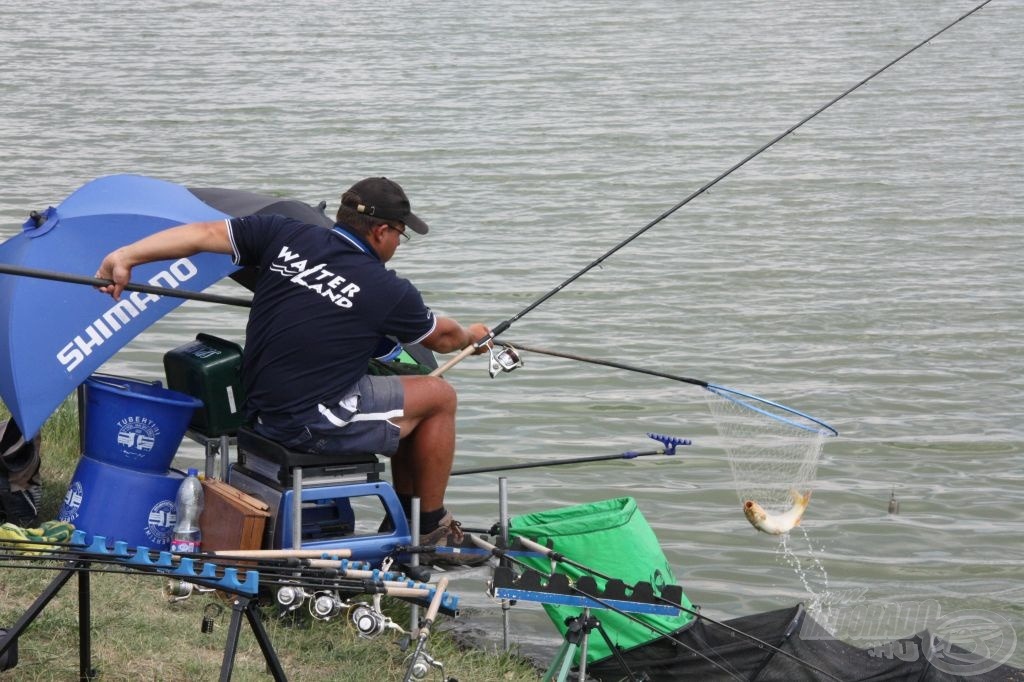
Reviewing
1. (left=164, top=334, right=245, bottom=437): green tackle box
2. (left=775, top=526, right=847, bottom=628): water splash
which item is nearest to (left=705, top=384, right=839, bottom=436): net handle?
(left=775, top=526, right=847, bottom=628): water splash

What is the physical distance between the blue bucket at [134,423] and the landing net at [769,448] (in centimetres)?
184

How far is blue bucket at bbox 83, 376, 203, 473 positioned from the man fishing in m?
0.36

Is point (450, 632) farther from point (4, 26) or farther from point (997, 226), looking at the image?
point (4, 26)

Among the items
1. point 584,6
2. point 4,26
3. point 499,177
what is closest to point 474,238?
point 499,177

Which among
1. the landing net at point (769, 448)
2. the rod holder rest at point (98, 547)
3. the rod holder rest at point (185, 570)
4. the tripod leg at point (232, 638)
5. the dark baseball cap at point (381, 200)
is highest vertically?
the dark baseball cap at point (381, 200)

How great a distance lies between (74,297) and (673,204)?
730cm

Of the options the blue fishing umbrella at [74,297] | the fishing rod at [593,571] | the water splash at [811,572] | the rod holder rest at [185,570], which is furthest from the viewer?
the water splash at [811,572]

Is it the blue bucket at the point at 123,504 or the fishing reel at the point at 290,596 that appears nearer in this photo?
the fishing reel at the point at 290,596

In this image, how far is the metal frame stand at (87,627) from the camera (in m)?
3.46

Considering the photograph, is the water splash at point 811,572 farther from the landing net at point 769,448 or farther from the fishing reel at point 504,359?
the fishing reel at point 504,359

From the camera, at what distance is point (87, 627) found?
3.90 meters

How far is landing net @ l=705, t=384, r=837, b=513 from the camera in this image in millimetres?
5273

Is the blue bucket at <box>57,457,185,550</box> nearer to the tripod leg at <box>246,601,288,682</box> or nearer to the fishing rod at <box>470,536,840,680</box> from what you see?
the fishing rod at <box>470,536,840,680</box>

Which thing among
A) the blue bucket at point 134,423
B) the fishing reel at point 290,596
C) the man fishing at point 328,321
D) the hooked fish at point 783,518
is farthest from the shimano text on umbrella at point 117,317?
the hooked fish at point 783,518
